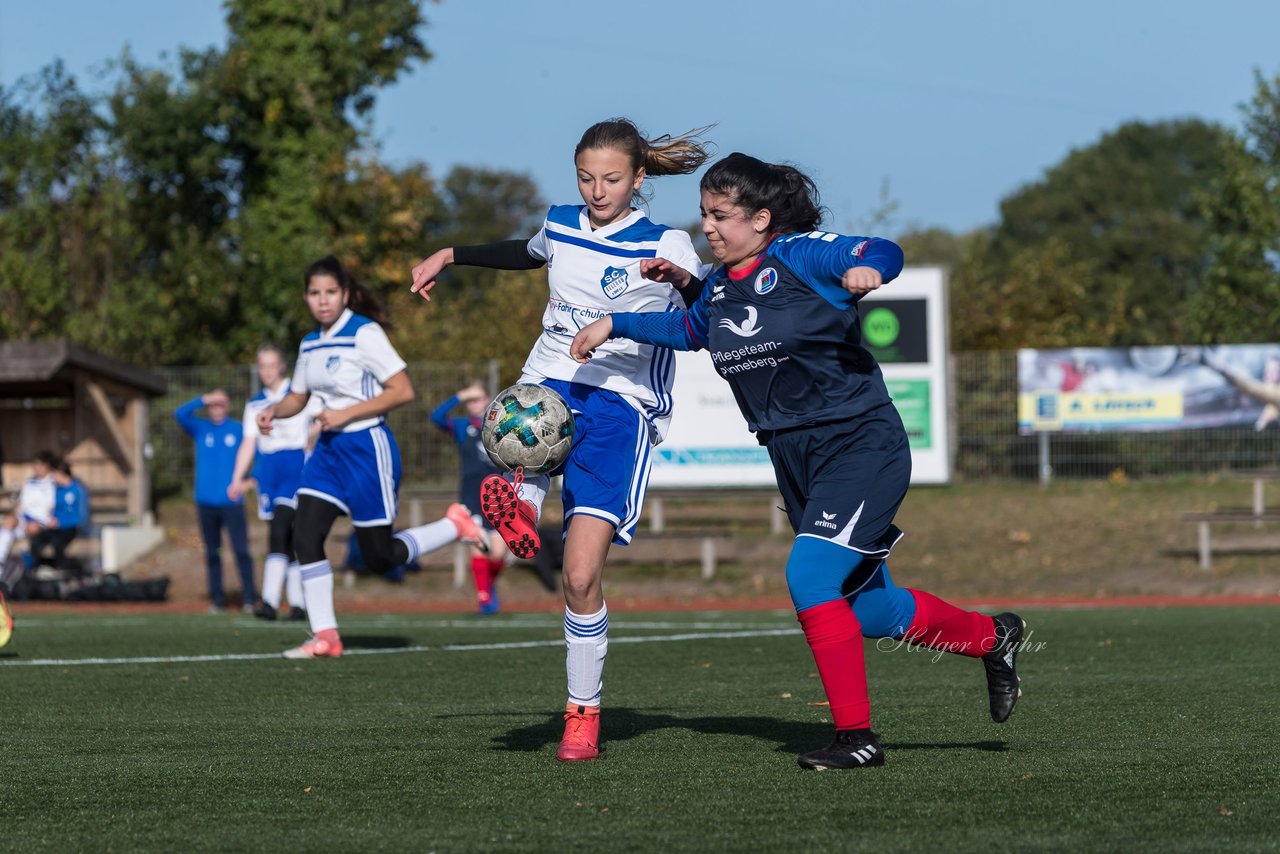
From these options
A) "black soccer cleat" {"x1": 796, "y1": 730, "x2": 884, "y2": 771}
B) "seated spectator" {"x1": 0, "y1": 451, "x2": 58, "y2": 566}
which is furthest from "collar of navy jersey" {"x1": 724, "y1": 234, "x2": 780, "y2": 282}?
"seated spectator" {"x1": 0, "y1": 451, "x2": 58, "y2": 566}

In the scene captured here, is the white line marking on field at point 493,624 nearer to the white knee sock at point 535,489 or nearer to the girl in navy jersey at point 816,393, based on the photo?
the white knee sock at point 535,489

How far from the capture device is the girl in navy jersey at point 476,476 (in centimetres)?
1544

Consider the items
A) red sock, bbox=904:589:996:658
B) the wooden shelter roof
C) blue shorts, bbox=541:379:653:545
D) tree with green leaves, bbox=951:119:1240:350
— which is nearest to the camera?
red sock, bbox=904:589:996:658

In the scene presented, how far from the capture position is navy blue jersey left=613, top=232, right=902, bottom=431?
5207 mm

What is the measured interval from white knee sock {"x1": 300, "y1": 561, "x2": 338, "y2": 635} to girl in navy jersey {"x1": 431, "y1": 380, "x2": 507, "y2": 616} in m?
5.31

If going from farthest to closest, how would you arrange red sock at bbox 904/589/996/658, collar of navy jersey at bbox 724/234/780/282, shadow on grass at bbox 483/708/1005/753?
shadow on grass at bbox 483/708/1005/753, red sock at bbox 904/589/996/658, collar of navy jersey at bbox 724/234/780/282

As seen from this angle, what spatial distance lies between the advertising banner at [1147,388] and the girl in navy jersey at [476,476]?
9.09 m

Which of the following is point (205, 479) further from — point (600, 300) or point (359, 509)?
point (600, 300)

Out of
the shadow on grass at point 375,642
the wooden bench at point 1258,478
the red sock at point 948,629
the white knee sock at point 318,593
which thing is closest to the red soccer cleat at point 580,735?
the red sock at point 948,629

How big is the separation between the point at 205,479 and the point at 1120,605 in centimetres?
886

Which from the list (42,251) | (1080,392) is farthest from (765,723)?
(42,251)

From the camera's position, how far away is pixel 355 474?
9.13 meters

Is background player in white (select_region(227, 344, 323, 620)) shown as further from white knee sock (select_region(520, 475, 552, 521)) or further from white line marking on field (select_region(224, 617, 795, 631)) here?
white knee sock (select_region(520, 475, 552, 521))

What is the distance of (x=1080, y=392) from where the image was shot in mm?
23016
